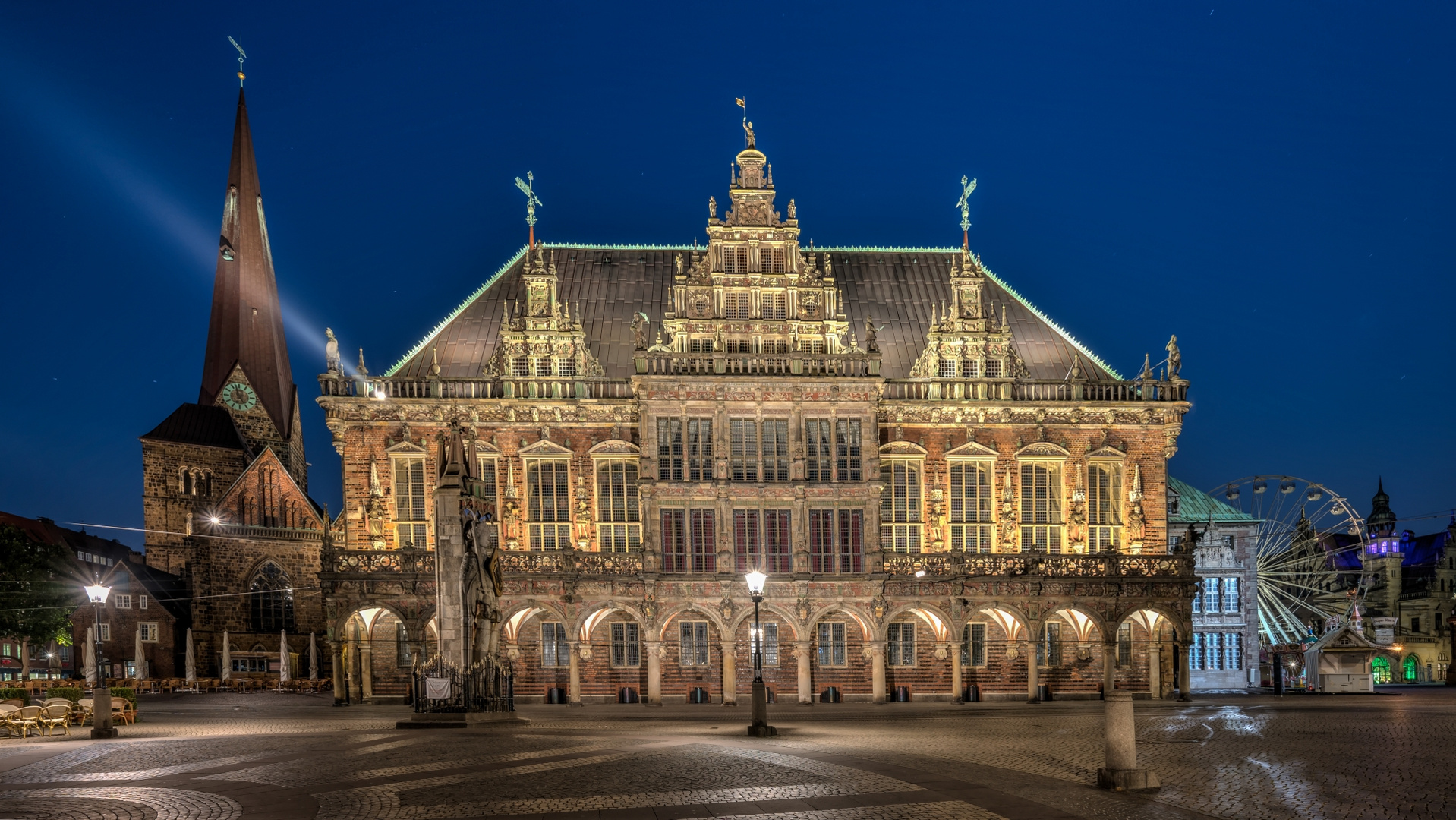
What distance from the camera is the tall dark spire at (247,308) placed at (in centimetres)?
8219

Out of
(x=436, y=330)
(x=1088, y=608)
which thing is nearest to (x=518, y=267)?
(x=436, y=330)

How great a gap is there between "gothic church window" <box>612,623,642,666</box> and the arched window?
33.6 meters

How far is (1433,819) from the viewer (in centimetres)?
1464

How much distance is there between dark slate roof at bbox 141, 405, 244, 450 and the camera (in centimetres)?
7550

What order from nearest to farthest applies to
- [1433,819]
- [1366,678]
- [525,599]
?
[1433,819] → [525,599] → [1366,678]

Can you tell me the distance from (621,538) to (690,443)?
471 centimetres

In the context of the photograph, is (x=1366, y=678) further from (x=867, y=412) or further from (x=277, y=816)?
(x=277, y=816)

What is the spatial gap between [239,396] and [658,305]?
138 feet

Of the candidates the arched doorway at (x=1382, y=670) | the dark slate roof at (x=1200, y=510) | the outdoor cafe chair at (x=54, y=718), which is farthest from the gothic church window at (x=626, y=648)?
→ the arched doorway at (x=1382, y=670)

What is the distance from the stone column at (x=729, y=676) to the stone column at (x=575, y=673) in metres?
5.19

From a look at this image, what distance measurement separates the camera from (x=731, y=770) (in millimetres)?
18844

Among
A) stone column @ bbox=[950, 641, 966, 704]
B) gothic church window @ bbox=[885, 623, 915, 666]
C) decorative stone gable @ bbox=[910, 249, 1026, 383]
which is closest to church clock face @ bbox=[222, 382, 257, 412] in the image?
decorative stone gable @ bbox=[910, 249, 1026, 383]

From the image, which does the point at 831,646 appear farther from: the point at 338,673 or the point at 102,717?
the point at 102,717

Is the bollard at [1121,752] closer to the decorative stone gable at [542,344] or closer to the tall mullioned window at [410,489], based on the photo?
the decorative stone gable at [542,344]
